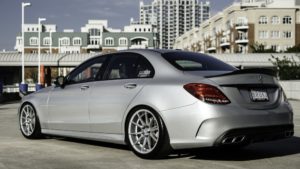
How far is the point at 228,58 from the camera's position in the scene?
63.8 metres

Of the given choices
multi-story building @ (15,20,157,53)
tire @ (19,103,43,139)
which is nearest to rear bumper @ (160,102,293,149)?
tire @ (19,103,43,139)

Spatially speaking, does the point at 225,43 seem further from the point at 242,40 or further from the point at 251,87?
the point at 251,87

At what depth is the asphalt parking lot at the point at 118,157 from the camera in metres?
5.53

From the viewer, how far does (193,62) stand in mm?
6344

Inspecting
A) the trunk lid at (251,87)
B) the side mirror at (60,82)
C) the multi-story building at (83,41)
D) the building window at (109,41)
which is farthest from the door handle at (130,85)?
the building window at (109,41)

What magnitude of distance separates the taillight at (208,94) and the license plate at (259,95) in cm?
40

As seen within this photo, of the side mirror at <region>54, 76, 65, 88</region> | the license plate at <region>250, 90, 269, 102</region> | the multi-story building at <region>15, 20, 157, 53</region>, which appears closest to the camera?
the license plate at <region>250, 90, 269, 102</region>

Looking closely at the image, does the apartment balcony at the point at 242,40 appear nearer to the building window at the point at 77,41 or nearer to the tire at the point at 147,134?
the building window at the point at 77,41

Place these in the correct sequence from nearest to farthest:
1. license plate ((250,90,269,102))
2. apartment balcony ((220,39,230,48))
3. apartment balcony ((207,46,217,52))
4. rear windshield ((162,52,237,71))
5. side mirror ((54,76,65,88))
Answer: license plate ((250,90,269,102)) → rear windshield ((162,52,237,71)) → side mirror ((54,76,65,88)) → apartment balcony ((220,39,230,48)) → apartment balcony ((207,46,217,52))

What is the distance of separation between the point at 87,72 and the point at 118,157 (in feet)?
5.50

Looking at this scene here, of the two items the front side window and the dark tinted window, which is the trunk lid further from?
the front side window

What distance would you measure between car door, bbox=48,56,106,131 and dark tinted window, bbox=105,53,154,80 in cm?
28

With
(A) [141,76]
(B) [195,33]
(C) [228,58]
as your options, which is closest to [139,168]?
(A) [141,76]

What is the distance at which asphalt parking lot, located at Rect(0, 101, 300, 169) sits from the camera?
18.1 feet
